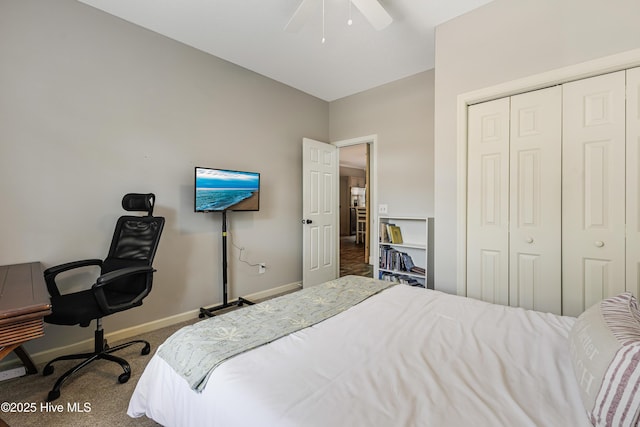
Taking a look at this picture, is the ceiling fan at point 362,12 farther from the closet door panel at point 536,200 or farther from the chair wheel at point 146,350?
the chair wheel at point 146,350

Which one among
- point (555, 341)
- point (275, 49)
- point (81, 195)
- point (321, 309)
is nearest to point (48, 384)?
point (81, 195)

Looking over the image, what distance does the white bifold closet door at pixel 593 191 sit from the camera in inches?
70.6

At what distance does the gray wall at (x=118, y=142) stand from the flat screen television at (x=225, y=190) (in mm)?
224

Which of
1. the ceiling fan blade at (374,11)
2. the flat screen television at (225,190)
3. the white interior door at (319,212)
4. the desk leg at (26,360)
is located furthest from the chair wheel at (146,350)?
the ceiling fan blade at (374,11)

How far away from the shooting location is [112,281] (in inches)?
70.8

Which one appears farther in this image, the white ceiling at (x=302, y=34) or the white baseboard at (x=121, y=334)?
the white ceiling at (x=302, y=34)

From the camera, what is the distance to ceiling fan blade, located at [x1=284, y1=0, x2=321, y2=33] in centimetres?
194

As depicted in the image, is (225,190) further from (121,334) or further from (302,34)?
(302,34)

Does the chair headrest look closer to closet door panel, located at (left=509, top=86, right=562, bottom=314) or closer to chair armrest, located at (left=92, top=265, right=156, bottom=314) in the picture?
chair armrest, located at (left=92, top=265, right=156, bottom=314)

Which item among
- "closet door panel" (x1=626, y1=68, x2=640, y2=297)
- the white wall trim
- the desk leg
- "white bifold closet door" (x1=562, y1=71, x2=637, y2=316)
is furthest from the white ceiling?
the desk leg

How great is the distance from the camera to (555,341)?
1.18 m

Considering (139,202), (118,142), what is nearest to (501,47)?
(139,202)

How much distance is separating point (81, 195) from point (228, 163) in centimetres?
137

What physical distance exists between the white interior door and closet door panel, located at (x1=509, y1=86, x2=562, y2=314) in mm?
2373
